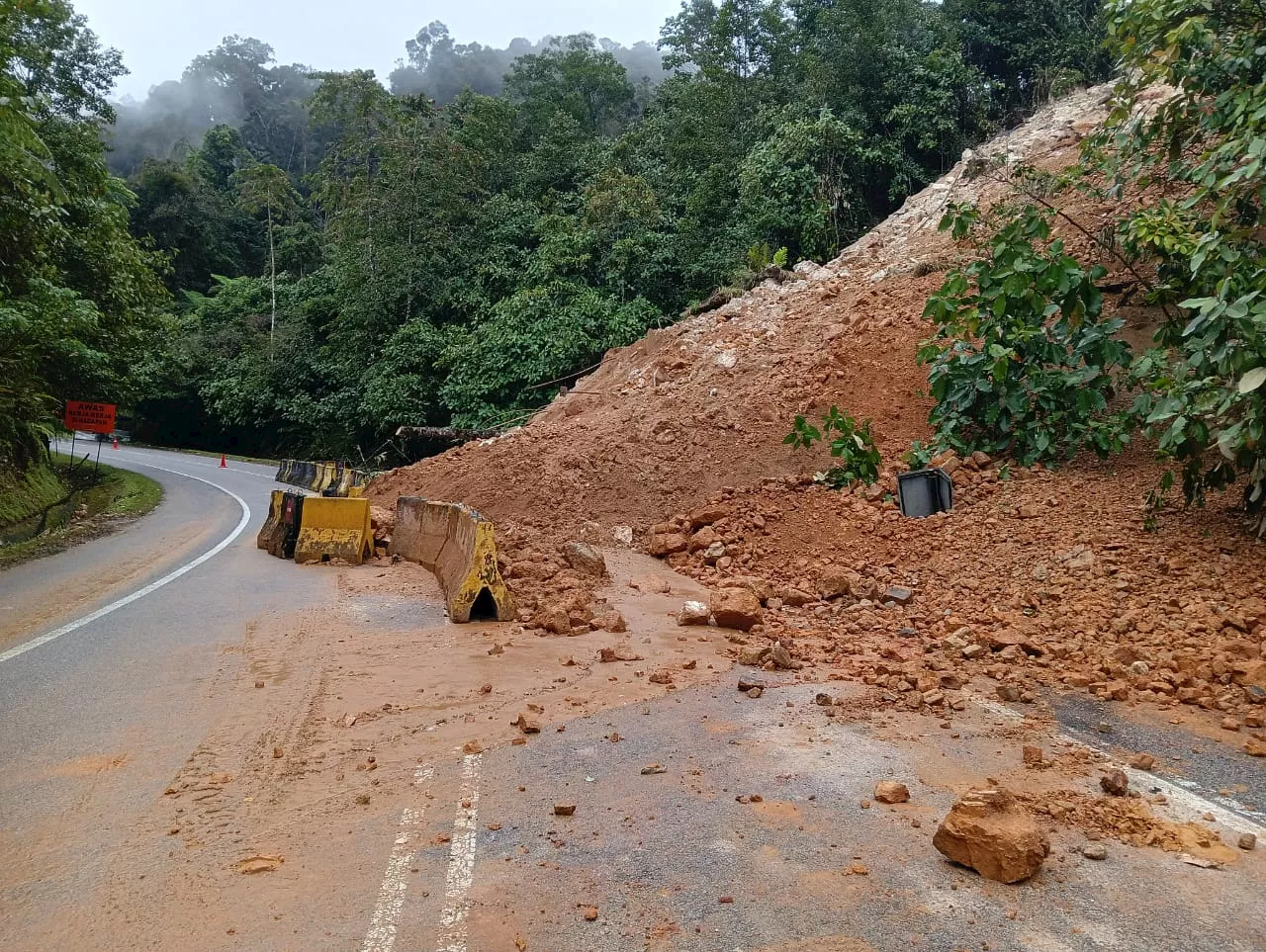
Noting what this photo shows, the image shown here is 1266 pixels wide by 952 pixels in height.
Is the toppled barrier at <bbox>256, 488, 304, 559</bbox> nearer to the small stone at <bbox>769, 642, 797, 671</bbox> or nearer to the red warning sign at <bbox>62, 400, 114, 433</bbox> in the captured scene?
the small stone at <bbox>769, 642, 797, 671</bbox>

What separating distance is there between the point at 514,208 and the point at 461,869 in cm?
2780

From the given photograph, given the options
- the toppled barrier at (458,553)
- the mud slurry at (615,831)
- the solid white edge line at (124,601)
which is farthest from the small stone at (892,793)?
the solid white edge line at (124,601)

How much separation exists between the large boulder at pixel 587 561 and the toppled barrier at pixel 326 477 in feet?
29.7

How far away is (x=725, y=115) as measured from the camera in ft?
80.4

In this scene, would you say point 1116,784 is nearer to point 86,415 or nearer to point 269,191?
Result: point 86,415

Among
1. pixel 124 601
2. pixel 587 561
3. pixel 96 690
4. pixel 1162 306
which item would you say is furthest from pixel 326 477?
pixel 1162 306

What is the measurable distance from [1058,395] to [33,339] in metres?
16.8

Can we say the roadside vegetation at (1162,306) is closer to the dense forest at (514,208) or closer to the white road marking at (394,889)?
the white road marking at (394,889)

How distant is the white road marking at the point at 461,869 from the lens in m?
2.86

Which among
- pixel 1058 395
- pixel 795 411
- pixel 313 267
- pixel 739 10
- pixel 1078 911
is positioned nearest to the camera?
pixel 1078 911

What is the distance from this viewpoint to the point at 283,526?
12016mm

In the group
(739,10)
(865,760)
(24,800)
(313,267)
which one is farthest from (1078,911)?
(313,267)

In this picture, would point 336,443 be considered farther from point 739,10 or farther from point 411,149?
point 739,10

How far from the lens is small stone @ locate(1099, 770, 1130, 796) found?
3.81 meters
